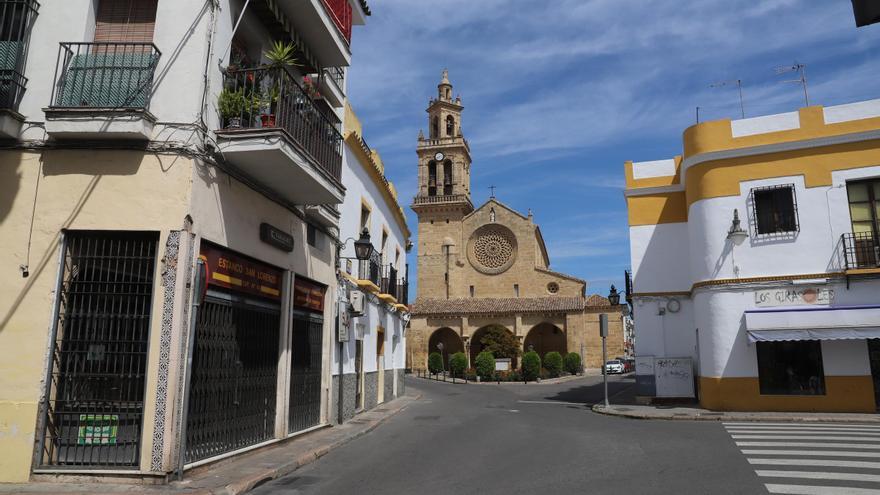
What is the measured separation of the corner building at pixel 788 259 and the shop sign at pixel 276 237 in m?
11.2

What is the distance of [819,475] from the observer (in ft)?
23.2

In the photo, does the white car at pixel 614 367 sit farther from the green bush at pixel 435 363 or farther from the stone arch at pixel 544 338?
the green bush at pixel 435 363

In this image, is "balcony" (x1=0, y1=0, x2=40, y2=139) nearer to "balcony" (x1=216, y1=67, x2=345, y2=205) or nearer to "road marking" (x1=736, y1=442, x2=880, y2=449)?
"balcony" (x1=216, y1=67, x2=345, y2=205)

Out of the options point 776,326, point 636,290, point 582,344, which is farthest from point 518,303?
point 776,326

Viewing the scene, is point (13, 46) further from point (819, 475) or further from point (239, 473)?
point (819, 475)

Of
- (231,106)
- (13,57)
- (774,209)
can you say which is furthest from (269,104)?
(774,209)

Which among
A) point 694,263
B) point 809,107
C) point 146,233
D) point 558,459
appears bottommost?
point 558,459

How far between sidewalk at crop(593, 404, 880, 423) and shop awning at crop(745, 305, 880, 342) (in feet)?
5.74

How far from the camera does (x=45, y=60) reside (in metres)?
7.30

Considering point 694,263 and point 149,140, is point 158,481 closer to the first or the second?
point 149,140

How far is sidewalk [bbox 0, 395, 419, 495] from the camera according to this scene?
242 inches

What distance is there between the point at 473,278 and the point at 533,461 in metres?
45.8

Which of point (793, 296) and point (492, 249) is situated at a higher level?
point (492, 249)

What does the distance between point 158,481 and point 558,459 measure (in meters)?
5.22
